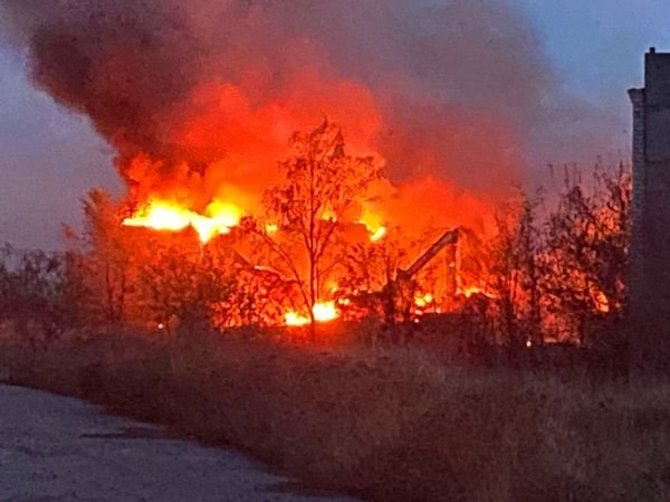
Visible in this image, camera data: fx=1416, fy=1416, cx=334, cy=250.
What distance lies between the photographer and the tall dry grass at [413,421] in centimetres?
1412

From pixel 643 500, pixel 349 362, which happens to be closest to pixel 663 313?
pixel 349 362

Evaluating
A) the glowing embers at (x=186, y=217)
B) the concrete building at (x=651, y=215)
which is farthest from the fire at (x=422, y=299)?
the glowing embers at (x=186, y=217)

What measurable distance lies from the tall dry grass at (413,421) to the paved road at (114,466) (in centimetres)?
86

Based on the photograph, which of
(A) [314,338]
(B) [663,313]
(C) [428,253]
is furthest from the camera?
(C) [428,253]

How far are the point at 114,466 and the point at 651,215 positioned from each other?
15615mm

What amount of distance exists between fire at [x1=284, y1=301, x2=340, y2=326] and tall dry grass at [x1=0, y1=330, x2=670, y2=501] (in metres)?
14.6

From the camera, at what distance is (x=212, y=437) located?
2328cm

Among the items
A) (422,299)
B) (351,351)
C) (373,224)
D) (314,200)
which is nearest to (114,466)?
(351,351)

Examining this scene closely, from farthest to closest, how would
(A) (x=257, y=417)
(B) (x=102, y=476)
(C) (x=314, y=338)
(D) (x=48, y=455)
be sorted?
1. (C) (x=314, y=338)
2. (A) (x=257, y=417)
3. (D) (x=48, y=455)
4. (B) (x=102, y=476)

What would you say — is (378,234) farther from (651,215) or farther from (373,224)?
(651,215)

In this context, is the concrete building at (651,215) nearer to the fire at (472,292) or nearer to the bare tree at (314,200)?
the fire at (472,292)

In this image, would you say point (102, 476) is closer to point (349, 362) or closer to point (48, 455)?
point (48, 455)

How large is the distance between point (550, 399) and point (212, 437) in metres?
7.49

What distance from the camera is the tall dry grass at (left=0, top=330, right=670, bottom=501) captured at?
1412 cm
